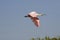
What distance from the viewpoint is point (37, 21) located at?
14.6 feet

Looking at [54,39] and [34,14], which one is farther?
[54,39]

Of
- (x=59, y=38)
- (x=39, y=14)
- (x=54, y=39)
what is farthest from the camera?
(x=54, y=39)

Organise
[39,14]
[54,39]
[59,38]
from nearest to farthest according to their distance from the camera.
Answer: [39,14], [59,38], [54,39]

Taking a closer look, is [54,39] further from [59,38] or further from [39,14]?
[39,14]

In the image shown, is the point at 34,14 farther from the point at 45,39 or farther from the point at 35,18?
the point at 45,39

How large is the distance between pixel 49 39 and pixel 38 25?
13300mm

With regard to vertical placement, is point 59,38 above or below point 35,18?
above

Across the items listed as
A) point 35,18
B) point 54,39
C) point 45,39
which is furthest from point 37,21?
point 54,39

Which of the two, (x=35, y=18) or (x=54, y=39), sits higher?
(x=54, y=39)

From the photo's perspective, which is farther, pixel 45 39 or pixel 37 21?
pixel 45 39

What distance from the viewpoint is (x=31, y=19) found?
444 centimetres

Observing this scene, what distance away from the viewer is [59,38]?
16672 millimetres

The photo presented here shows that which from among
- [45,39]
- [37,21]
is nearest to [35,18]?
[37,21]

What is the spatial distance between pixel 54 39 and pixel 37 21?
13579 mm
